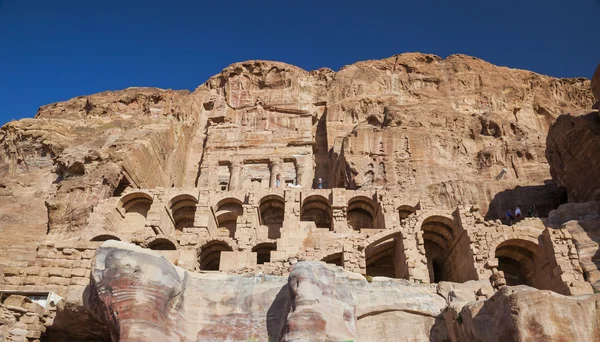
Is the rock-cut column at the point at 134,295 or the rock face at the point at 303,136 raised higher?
the rock face at the point at 303,136

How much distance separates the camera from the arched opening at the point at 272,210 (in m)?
30.3

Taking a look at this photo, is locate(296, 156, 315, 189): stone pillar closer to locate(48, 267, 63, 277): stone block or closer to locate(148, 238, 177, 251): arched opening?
locate(148, 238, 177, 251): arched opening

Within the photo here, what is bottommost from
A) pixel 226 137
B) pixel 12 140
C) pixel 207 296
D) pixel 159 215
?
pixel 207 296

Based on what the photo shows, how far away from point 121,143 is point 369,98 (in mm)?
25231

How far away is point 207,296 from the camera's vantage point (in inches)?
529

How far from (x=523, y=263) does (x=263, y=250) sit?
13.8 m

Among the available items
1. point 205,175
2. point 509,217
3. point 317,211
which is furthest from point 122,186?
point 509,217

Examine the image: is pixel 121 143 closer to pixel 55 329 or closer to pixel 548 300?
pixel 55 329

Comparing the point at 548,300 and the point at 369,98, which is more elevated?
the point at 369,98

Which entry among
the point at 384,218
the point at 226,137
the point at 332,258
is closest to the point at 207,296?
the point at 332,258

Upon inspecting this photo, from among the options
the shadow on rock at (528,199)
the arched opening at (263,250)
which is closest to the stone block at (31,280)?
the arched opening at (263,250)

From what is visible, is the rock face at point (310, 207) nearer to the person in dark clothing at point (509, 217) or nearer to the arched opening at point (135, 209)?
the arched opening at point (135, 209)

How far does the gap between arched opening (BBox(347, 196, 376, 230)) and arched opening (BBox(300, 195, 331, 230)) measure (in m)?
1.52

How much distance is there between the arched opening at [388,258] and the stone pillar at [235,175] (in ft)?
64.9
